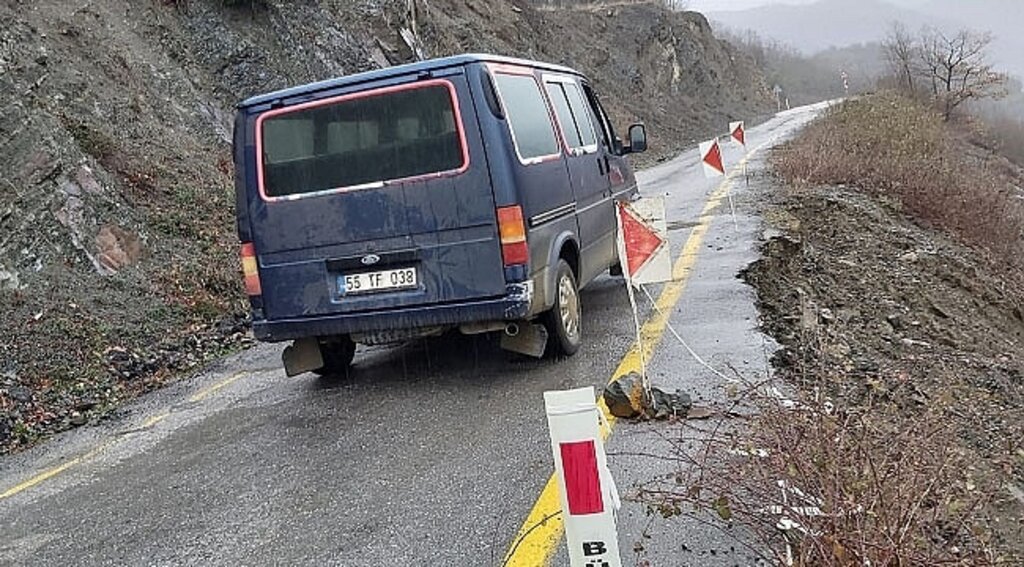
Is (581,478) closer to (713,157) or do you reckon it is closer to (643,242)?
(643,242)

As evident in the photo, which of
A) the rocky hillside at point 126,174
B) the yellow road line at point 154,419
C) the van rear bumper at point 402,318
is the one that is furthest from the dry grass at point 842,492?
the rocky hillside at point 126,174

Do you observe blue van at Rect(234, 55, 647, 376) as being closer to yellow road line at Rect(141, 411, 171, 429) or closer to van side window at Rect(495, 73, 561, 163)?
van side window at Rect(495, 73, 561, 163)

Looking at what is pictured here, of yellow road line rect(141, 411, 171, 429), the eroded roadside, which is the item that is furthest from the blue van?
the eroded roadside

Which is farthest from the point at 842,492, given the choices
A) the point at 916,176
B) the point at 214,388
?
the point at 916,176

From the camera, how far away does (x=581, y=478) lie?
263 cm

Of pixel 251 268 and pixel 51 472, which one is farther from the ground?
pixel 251 268

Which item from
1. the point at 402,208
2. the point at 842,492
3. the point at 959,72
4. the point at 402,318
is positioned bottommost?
the point at 842,492

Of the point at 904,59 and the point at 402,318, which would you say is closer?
the point at 402,318

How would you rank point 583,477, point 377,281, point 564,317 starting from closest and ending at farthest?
point 583,477 < point 377,281 < point 564,317

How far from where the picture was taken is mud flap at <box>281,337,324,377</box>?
6.68 metres

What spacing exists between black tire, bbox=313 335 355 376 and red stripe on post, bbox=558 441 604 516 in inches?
179

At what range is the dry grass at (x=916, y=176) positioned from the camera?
50.9 feet

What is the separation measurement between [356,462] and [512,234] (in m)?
1.70

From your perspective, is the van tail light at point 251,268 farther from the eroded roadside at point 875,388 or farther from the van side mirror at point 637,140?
the van side mirror at point 637,140
